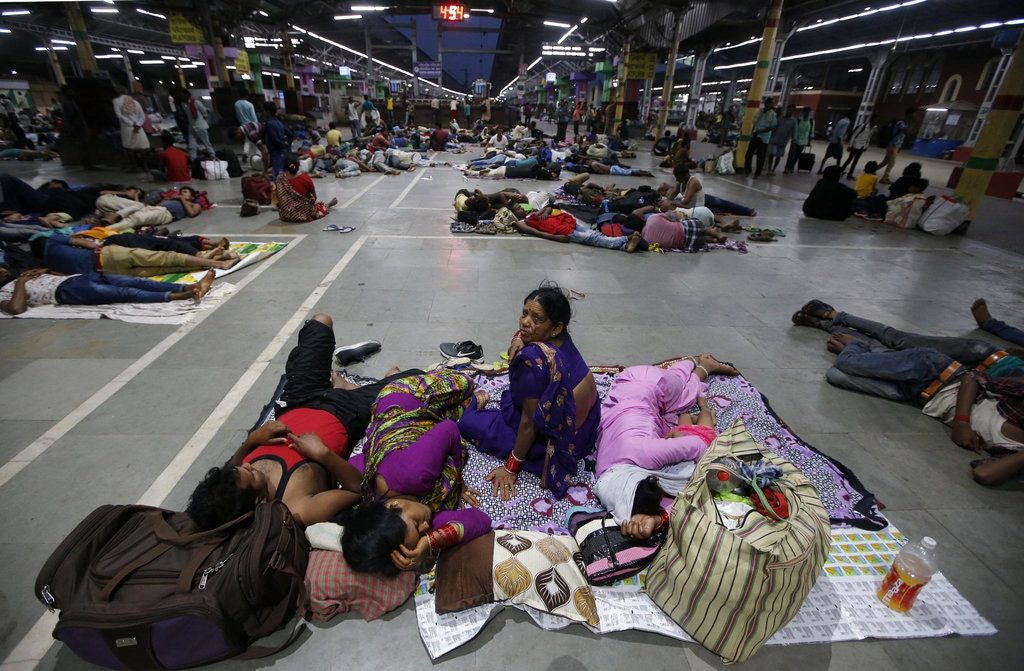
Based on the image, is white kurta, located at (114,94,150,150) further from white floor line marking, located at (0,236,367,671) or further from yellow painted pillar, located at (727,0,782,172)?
yellow painted pillar, located at (727,0,782,172)

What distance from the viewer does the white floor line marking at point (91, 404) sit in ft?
9.04

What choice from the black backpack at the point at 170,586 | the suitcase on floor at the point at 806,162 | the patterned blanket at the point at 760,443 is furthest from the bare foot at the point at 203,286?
the suitcase on floor at the point at 806,162

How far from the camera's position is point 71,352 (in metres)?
3.91

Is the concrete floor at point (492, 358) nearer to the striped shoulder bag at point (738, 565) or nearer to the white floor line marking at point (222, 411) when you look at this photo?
the white floor line marking at point (222, 411)

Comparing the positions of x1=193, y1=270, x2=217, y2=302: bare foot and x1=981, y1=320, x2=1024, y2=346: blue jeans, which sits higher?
x1=981, y1=320, x2=1024, y2=346: blue jeans

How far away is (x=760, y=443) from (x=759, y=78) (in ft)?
48.3

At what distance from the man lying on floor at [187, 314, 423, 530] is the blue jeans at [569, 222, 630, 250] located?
15.8ft

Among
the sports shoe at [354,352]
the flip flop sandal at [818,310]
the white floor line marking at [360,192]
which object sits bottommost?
the sports shoe at [354,352]

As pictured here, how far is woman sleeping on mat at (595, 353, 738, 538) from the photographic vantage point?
7.31 ft

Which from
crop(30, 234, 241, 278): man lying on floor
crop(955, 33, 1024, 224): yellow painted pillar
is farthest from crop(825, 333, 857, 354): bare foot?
crop(955, 33, 1024, 224): yellow painted pillar

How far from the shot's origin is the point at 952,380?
336 cm

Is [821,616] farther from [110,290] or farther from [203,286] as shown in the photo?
[110,290]

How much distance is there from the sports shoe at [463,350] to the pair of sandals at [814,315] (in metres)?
3.30

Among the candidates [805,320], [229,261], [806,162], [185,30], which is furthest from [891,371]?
[185,30]
